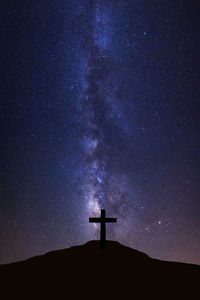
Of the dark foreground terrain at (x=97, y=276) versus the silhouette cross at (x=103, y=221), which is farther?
the silhouette cross at (x=103, y=221)

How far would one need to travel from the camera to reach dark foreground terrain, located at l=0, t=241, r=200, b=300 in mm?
14469

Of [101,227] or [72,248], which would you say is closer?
[101,227]

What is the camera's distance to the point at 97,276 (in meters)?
16.5

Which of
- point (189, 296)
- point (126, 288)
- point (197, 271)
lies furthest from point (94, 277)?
point (197, 271)

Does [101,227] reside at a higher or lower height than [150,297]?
higher

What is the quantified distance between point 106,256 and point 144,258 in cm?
260

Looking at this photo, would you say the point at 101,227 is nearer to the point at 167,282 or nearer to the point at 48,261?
the point at 48,261

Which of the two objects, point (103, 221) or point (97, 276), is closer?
point (97, 276)

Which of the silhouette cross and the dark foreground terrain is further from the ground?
the silhouette cross

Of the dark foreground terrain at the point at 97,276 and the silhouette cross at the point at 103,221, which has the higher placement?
the silhouette cross at the point at 103,221

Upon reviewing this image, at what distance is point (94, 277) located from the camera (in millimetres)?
16312

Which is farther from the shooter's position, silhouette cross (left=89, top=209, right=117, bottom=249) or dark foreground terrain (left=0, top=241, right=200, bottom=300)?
silhouette cross (left=89, top=209, right=117, bottom=249)

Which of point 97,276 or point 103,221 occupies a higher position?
point 103,221

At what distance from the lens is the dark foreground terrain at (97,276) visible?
14469mm
